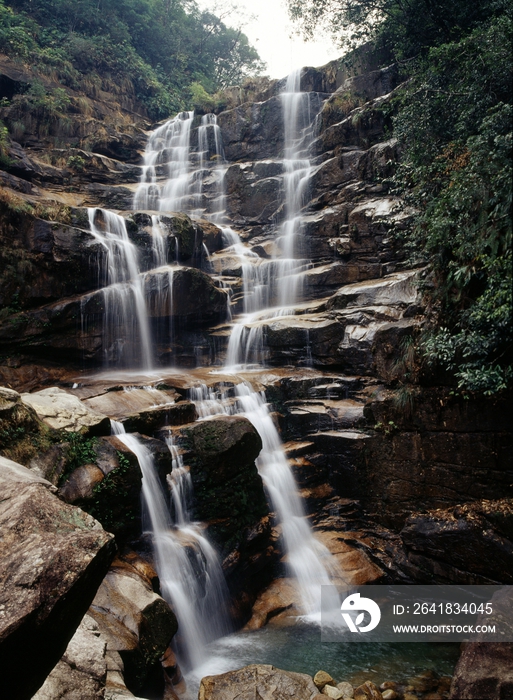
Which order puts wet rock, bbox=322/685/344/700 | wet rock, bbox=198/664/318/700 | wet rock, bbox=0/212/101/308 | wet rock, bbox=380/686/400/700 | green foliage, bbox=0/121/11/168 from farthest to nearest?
green foliage, bbox=0/121/11/168
wet rock, bbox=0/212/101/308
wet rock, bbox=380/686/400/700
wet rock, bbox=322/685/344/700
wet rock, bbox=198/664/318/700

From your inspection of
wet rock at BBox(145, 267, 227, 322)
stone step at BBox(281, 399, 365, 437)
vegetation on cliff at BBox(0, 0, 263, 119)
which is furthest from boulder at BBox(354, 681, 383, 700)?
vegetation on cliff at BBox(0, 0, 263, 119)

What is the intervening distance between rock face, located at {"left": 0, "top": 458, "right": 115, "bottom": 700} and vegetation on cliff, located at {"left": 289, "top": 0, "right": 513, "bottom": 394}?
6.80 meters

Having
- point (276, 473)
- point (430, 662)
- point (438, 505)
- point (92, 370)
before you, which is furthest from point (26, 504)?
point (92, 370)

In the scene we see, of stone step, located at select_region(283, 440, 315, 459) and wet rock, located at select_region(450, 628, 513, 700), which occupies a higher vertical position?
stone step, located at select_region(283, 440, 315, 459)

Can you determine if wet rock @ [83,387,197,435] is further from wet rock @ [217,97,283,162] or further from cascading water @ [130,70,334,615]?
wet rock @ [217,97,283,162]

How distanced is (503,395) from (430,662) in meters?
4.66

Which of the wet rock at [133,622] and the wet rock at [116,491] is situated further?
the wet rock at [116,491]

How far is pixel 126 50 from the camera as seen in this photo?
29.6 meters

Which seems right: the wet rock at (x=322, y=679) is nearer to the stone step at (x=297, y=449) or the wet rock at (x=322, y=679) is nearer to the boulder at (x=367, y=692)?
the boulder at (x=367, y=692)

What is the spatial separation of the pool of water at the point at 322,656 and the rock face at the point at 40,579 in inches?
167

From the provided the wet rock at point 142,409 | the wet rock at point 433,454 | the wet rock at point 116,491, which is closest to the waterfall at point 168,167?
the wet rock at point 142,409

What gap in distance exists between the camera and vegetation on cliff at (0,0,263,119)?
2423 cm

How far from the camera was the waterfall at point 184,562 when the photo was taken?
22.2ft

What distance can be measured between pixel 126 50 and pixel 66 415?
31882 mm
